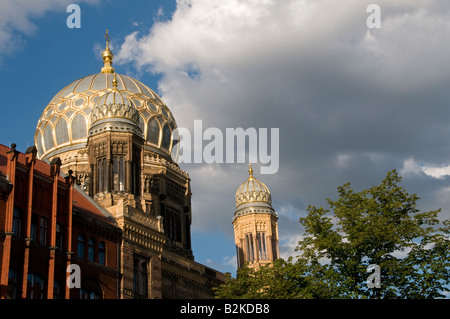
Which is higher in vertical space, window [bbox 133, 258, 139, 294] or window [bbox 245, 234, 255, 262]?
window [bbox 245, 234, 255, 262]

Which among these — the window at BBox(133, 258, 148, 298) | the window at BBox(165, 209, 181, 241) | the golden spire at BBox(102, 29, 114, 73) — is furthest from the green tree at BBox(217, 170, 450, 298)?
the golden spire at BBox(102, 29, 114, 73)

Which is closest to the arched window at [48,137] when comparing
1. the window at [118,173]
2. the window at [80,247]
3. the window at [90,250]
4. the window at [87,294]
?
the window at [118,173]

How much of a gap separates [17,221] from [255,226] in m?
30.4

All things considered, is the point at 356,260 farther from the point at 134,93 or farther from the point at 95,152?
the point at 134,93

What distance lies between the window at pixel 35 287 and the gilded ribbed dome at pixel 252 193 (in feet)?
99.8

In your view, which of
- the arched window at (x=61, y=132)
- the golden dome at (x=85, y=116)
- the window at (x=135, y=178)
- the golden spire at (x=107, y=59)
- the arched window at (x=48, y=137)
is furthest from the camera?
the golden spire at (x=107, y=59)

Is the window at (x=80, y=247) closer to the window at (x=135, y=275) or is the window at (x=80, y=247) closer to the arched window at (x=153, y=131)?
the window at (x=135, y=275)

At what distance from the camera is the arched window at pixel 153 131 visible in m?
60.2

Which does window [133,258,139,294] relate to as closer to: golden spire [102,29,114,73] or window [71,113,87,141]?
window [71,113,87,141]

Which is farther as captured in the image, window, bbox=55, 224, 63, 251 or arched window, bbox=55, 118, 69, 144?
arched window, bbox=55, 118, 69, 144

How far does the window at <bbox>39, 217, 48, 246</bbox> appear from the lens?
33312 mm

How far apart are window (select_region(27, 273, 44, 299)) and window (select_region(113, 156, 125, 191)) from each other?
12969mm

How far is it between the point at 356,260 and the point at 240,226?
28.8m

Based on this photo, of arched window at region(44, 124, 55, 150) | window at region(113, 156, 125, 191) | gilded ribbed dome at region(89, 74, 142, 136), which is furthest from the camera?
arched window at region(44, 124, 55, 150)
